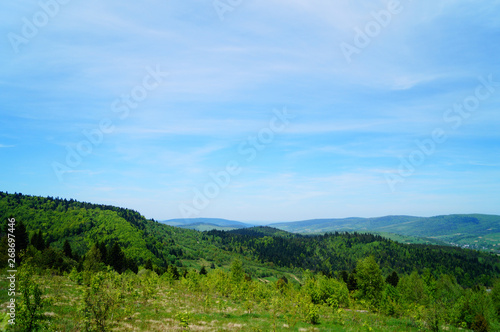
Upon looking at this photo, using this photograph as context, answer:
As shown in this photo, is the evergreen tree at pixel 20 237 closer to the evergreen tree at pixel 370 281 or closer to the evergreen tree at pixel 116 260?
the evergreen tree at pixel 116 260

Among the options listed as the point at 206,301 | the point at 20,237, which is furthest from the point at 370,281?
the point at 20,237

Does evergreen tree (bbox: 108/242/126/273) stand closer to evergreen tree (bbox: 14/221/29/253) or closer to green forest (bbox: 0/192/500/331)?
green forest (bbox: 0/192/500/331)

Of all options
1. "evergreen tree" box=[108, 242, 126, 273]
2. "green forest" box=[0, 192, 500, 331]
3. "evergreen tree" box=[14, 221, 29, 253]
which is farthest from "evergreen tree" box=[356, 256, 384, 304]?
"evergreen tree" box=[14, 221, 29, 253]

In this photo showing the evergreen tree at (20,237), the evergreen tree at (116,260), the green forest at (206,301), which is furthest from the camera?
the evergreen tree at (116,260)

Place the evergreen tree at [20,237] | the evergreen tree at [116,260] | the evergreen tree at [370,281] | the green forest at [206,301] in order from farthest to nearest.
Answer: the evergreen tree at [116,260], the evergreen tree at [20,237], the evergreen tree at [370,281], the green forest at [206,301]

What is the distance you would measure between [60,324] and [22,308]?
8.03 m

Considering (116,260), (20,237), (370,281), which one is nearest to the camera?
(370,281)

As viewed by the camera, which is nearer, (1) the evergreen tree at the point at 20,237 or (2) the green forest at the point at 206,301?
(2) the green forest at the point at 206,301

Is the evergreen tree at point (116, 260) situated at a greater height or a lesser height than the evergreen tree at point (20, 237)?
lesser

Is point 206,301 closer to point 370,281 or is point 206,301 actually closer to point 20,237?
point 370,281

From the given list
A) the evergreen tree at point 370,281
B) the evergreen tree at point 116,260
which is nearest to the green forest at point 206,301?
the evergreen tree at point 370,281

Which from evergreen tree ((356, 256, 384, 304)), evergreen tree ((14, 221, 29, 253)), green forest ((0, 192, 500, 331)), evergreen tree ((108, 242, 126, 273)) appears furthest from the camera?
evergreen tree ((108, 242, 126, 273))

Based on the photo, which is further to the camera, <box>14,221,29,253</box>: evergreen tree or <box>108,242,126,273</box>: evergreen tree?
<box>108,242,126,273</box>: evergreen tree

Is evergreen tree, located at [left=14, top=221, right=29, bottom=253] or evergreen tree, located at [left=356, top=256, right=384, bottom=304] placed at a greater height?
evergreen tree, located at [left=14, top=221, right=29, bottom=253]
